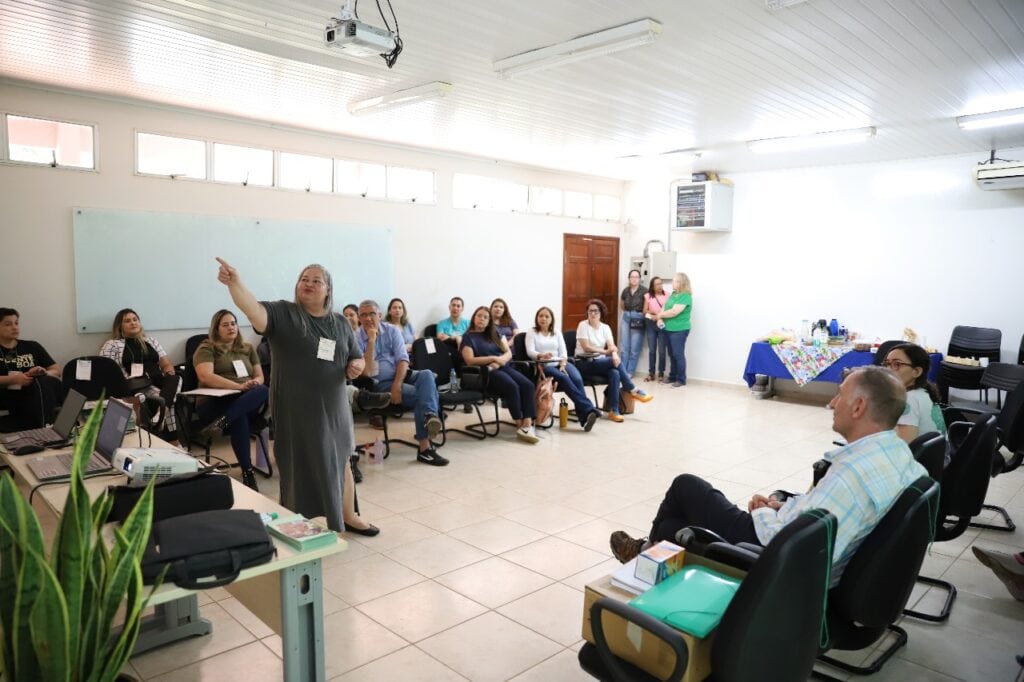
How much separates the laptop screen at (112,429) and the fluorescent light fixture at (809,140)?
21.2 ft

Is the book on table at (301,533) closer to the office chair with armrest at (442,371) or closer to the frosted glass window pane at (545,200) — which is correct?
the office chair with armrest at (442,371)

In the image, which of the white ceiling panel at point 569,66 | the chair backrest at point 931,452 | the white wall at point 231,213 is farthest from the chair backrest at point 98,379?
the chair backrest at point 931,452


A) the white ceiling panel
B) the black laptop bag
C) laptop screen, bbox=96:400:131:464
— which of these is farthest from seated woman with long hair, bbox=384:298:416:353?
the black laptop bag

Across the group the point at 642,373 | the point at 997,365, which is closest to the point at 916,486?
the point at 997,365

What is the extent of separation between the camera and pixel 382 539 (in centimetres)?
377

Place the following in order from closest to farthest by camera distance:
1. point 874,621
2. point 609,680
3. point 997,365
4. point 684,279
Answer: point 609,680 < point 874,621 < point 997,365 < point 684,279

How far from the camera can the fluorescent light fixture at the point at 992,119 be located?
18.9 ft

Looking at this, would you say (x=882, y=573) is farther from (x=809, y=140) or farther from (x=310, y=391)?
(x=809, y=140)

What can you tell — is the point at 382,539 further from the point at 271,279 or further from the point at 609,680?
the point at 271,279

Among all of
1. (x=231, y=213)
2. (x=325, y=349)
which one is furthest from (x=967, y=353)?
(x=231, y=213)

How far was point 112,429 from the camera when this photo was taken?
2.72 meters

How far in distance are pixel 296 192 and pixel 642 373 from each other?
229 inches

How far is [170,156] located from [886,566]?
6.21 meters

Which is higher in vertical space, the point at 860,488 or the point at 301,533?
the point at 860,488
